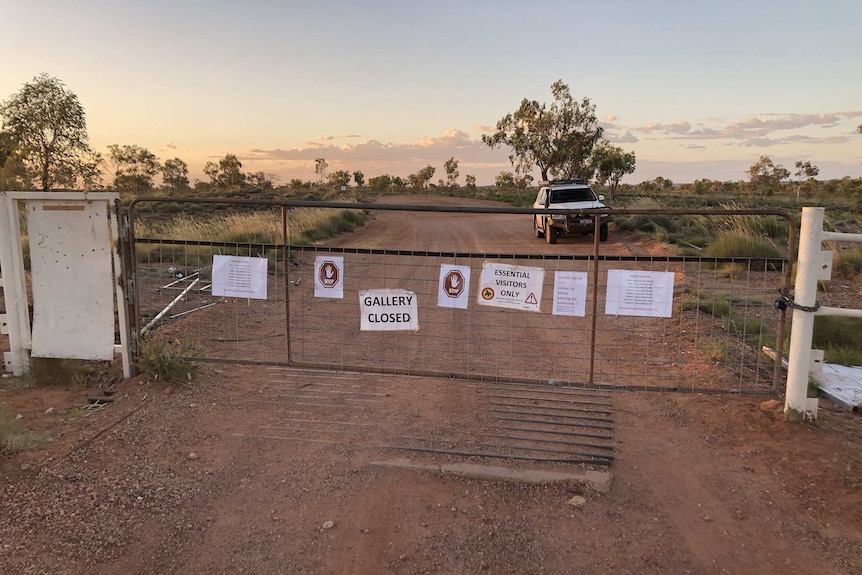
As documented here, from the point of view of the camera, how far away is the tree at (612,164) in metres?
45.7

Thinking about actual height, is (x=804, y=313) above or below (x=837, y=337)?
above

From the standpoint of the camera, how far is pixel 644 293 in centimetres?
523

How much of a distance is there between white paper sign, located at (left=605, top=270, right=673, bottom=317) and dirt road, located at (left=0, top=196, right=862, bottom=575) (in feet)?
3.31

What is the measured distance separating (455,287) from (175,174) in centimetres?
7040

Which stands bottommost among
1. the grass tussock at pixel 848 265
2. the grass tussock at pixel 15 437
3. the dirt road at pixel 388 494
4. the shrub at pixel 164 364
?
the dirt road at pixel 388 494

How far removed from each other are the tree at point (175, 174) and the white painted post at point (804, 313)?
6609cm

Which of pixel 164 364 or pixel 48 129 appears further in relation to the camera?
pixel 48 129

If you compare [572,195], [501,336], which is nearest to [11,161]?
[572,195]

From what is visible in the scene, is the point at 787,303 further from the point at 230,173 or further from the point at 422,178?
the point at 422,178

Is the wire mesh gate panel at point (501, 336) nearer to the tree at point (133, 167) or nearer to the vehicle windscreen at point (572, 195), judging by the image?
the vehicle windscreen at point (572, 195)

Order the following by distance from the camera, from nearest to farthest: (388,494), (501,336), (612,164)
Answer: (388,494) → (501,336) → (612,164)

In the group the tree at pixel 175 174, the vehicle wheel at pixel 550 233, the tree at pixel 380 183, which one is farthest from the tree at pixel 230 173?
the vehicle wheel at pixel 550 233

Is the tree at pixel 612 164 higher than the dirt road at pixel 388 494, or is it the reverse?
the tree at pixel 612 164

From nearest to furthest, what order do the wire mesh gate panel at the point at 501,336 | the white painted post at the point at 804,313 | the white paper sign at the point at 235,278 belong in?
the white painted post at the point at 804,313 → the white paper sign at the point at 235,278 → the wire mesh gate panel at the point at 501,336
